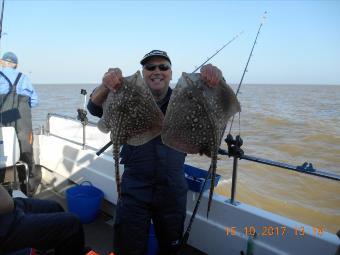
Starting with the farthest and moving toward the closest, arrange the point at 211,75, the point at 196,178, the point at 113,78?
the point at 196,178, the point at 113,78, the point at 211,75

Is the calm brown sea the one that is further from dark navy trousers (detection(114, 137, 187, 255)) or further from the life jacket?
dark navy trousers (detection(114, 137, 187, 255))

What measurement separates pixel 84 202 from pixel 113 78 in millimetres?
2742

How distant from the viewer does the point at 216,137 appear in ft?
7.30

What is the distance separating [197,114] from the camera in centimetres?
218

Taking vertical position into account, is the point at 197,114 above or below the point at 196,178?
above

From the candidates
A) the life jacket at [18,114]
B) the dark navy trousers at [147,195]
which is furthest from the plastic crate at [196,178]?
the life jacket at [18,114]

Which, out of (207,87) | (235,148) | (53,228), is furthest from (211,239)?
(207,87)

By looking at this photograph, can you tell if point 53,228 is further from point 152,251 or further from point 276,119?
point 276,119

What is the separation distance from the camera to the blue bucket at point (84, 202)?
14.3 feet

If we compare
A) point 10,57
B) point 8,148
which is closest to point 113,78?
point 8,148

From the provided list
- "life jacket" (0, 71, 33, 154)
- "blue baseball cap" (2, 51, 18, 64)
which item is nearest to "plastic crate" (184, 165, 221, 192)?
"life jacket" (0, 71, 33, 154)

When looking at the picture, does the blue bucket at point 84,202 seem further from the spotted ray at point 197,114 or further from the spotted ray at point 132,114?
the spotted ray at point 197,114

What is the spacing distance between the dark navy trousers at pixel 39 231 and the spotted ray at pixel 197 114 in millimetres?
1473

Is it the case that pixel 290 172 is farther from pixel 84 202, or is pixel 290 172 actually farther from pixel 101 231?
pixel 84 202
